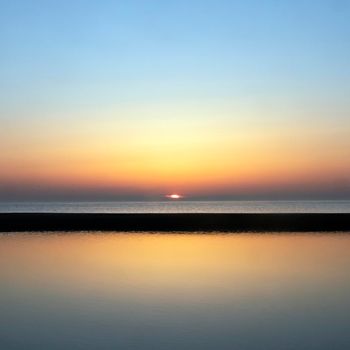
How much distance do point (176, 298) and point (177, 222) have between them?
2110cm

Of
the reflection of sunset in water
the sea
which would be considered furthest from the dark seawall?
the sea

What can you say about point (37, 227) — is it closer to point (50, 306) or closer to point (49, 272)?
point (49, 272)

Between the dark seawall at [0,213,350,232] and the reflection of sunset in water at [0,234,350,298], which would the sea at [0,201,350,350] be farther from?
the dark seawall at [0,213,350,232]

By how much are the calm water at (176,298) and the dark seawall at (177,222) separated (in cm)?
986

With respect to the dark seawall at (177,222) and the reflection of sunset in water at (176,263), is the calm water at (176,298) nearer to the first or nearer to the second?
the reflection of sunset in water at (176,263)

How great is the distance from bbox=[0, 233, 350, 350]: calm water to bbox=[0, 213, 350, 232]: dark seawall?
9862mm

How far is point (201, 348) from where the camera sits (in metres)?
8.38

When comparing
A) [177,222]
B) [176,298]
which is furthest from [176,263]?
[177,222]

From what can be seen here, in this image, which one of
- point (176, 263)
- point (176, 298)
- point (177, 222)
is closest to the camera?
point (176, 298)

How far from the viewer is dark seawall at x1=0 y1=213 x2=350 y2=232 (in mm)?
31203

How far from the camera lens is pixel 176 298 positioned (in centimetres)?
1187

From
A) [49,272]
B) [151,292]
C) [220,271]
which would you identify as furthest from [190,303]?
[49,272]

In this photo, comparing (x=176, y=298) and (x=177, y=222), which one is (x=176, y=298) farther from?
(x=177, y=222)

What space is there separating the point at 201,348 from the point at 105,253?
11686mm
